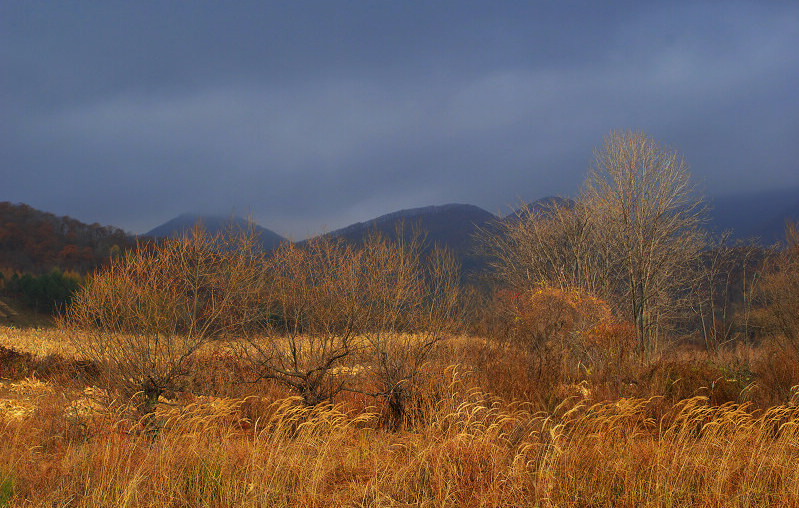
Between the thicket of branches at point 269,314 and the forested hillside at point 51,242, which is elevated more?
the forested hillside at point 51,242

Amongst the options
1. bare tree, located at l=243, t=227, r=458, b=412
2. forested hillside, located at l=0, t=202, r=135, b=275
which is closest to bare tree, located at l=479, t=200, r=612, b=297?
bare tree, located at l=243, t=227, r=458, b=412

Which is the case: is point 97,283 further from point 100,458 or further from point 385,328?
point 385,328

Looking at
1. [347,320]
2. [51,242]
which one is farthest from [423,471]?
[51,242]

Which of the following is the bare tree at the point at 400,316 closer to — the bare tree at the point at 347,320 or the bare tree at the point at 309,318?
the bare tree at the point at 347,320

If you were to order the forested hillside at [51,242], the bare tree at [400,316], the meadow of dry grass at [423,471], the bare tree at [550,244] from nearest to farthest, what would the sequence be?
the meadow of dry grass at [423,471] → the bare tree at [400,316] → the bare tree at [550,244] → the forested hillside at [51,242]

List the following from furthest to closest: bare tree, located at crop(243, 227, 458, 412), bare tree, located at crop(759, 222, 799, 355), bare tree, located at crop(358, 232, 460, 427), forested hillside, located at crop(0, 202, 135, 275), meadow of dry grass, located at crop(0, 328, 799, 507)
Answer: forested hillside, located at crop(0, 202, 135, 275), bare tree, located at crop(759, 222, 799, 355), bare tree, located at crop(243, 227, 458, 412), bare tree, located at crop(358, 232, 460, 427), meadow of dry grass, located at crop(0, 328, 799, 507)

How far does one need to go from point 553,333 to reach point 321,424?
650 cm

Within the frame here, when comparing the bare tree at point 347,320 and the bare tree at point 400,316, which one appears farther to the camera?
the bare tree at point 347,320

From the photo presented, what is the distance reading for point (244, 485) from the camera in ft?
14.7

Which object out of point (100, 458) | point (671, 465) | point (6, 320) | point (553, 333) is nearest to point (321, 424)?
point (100, 458)

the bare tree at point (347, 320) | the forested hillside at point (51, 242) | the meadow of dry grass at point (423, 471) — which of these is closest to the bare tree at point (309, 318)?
the bare tree at point (347, 320)

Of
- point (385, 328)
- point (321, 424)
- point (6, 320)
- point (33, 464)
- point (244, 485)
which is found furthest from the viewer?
point (6, 320)

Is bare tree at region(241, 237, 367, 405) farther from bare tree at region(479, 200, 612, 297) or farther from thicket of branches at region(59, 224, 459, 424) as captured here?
bare tree at region(479, 200, 612, 297)

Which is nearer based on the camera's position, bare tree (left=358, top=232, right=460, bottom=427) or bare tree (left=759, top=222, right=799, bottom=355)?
bare tree (left=358, top=232, right=460, bottom=427)
